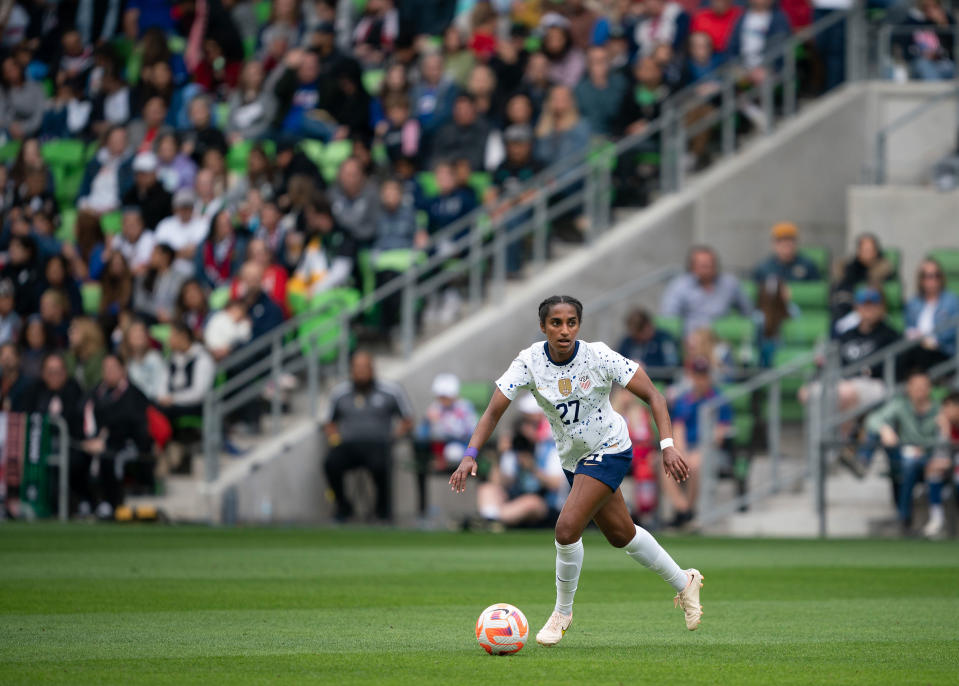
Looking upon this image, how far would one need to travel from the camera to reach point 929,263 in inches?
810

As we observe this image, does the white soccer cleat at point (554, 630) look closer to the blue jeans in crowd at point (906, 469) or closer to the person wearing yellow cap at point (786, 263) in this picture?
the blue jeans in crowd at point (906, 469)

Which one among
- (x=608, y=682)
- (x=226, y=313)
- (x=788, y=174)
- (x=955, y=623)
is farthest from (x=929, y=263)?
(x=608, y=682)

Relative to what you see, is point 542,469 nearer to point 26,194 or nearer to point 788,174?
point 788,174

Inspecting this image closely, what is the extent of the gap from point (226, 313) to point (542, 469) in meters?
4.79

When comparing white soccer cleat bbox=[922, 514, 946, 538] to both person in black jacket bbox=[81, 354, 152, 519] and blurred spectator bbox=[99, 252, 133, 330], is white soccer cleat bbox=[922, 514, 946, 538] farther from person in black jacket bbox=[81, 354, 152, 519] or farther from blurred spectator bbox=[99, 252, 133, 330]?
blurred spectator bbox=[99, 252, 133, 330]

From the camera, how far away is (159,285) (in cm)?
2430

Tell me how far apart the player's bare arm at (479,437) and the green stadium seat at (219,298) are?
14.2m

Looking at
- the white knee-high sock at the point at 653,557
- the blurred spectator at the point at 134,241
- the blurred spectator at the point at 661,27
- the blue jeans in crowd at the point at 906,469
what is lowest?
the white knee-high sock at the point at 653,557

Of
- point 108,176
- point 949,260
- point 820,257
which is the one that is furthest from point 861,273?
point 108,176

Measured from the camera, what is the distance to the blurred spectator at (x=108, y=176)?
87.6 feet

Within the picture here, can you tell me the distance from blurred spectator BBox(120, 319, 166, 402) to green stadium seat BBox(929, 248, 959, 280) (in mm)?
9424

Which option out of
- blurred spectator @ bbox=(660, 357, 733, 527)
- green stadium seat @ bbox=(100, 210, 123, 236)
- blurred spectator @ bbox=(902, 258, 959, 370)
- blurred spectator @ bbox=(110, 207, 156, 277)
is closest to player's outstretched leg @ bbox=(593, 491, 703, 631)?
blurred spectator @ bbox=(660, 357, 733, 527)

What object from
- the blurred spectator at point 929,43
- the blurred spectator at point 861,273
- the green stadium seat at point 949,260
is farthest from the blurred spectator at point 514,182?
the blurred spectator at point 929,43

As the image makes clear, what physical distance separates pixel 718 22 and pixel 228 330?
788 centimetres
